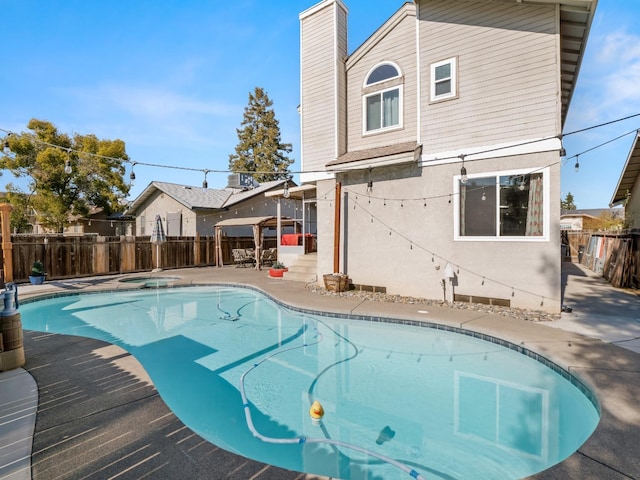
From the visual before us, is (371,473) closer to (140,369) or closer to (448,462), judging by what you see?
(448,462)

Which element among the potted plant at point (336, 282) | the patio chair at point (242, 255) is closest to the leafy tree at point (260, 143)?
the patio chair at point (242, 255)

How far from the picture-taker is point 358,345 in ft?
20.3

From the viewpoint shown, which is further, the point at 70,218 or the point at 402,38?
the point at 70,218

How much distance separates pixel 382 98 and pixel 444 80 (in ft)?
5.92

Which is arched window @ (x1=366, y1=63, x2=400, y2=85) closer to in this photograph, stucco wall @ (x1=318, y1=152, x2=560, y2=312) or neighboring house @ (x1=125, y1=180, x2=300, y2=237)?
stucco wall @ (x1=318, y1=152, x2=560, y2=312)

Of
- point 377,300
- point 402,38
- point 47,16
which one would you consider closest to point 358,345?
point 377,300

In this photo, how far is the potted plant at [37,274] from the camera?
11.4 m

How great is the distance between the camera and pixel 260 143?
3562 cm

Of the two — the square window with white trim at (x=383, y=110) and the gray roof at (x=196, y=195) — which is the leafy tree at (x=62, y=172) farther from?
the square window with white trim at (x=383, y=110)

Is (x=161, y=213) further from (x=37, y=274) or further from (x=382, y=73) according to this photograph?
(x=382, y=73)

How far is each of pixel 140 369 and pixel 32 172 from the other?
79.8ft

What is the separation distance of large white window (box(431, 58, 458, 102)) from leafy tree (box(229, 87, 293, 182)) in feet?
91.2

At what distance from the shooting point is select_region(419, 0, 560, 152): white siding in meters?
7.01

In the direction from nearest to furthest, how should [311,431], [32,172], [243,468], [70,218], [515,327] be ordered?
[243,468] → [311,431] → [515,327] → [32,172] → [70,218]
